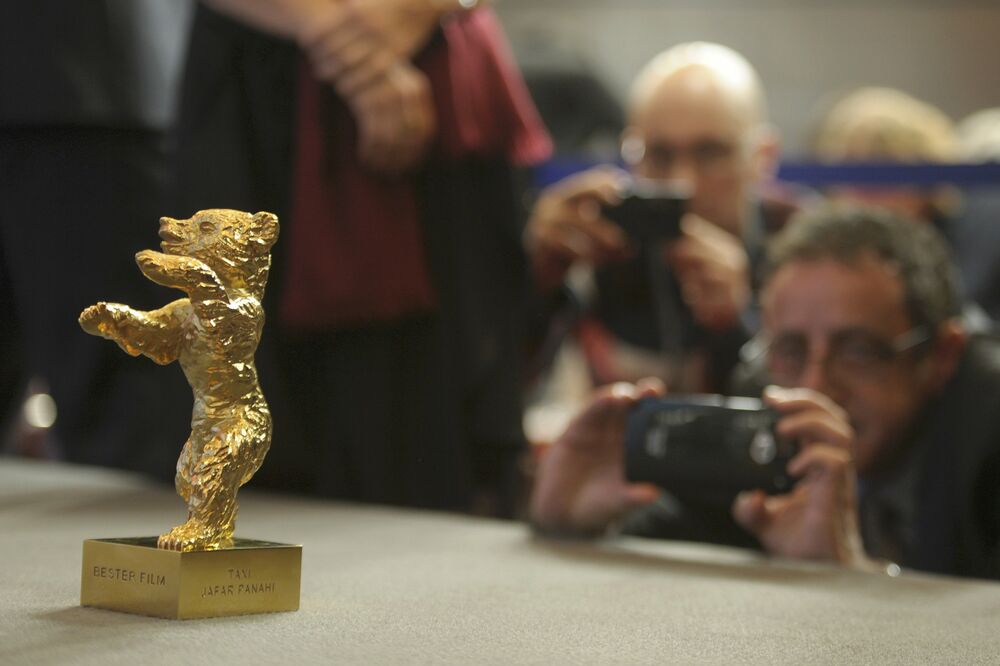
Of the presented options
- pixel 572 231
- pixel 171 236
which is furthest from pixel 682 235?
pixel 171 236

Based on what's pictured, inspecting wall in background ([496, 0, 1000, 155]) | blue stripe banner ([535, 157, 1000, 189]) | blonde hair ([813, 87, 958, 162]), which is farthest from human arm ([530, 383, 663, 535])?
wall in background ([496, 0, 1000, 155])

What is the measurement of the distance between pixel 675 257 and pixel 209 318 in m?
1.37

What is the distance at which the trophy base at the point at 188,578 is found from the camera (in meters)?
0.81

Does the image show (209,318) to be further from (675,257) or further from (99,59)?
(675,257)

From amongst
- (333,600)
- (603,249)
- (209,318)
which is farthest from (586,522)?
(603,249)

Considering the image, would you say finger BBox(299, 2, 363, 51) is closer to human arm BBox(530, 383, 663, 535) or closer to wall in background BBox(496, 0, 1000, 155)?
human arm BBox(530, 383, 663, 535)

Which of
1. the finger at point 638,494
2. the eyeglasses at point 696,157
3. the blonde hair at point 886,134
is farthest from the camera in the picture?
the blonde hair at point 886,134

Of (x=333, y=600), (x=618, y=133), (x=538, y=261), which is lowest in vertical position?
(x=333, y=600)

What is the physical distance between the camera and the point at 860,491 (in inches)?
64.0

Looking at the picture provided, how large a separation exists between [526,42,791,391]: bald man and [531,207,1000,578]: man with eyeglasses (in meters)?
0.35

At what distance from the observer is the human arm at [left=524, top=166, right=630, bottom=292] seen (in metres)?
2.05

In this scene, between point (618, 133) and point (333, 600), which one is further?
point (618, 133)

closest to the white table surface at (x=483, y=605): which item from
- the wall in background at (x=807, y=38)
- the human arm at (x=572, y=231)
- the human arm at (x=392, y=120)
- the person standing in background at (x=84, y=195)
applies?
the person standing in background at (x=84, y=195)

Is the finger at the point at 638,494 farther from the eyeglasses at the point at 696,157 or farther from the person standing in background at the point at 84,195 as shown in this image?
the eyeglasses at the point at 696,157
